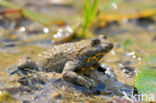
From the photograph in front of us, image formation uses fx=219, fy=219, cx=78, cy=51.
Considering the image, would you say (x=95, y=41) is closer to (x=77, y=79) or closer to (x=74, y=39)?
(x=77, y=79)

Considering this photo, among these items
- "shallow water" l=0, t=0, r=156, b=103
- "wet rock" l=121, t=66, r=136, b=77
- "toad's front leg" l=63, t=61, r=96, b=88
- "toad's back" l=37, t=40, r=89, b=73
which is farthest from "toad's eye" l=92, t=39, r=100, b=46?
"wet rock" l=121, t=66, r=136, b=77

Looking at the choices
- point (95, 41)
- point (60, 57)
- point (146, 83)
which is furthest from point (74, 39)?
point (146, 83)

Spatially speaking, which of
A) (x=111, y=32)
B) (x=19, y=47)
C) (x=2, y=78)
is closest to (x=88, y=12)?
(x=111, y=32)

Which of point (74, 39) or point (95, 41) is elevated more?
point (74, 39)

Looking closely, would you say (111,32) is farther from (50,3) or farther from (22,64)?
(22,64)

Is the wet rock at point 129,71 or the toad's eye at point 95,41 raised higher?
the toad's eye at point 95,41

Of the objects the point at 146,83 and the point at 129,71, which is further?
the point at 129,71

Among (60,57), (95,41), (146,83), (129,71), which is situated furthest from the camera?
(129,71)

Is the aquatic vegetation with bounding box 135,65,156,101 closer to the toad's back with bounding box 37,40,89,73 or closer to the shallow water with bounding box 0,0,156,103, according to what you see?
the shallow water with bounding box 0,0,156,103

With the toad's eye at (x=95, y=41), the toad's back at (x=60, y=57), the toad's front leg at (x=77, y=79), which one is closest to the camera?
the toad's front leg at (x=77, y=79)

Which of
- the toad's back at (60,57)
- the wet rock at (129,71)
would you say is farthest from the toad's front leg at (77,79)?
the wet rock at (129,71)

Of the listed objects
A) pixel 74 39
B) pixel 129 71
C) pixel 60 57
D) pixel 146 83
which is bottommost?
pixel 146 83

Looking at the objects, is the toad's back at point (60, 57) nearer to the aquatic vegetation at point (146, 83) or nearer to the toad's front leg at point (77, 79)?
the toad's front leg at point (77, 79)
